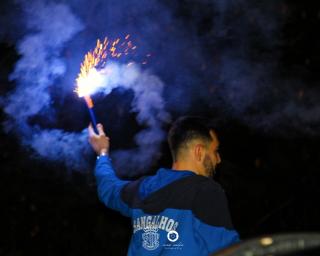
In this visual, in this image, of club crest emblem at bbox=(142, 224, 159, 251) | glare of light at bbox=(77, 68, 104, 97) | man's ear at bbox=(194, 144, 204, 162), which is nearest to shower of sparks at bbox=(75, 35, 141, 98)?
glare of light at bbox=(77, 68, 104, 97)

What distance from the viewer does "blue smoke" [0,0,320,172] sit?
22.0ft

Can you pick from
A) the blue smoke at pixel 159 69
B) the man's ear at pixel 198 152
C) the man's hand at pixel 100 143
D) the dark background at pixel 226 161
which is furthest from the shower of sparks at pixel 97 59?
the man's ear at pixel 198 152

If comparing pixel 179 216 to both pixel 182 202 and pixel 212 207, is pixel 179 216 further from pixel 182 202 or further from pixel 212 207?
pixel 212 207

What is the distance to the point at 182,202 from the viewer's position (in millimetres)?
3223

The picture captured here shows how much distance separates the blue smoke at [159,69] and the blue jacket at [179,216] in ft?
10.9

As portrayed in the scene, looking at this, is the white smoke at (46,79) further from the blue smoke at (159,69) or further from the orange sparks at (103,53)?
the orange sparks at (103,53)

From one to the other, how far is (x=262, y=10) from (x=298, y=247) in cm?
656

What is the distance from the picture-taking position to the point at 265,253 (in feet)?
5.54

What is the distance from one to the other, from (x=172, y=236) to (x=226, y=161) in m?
7.27

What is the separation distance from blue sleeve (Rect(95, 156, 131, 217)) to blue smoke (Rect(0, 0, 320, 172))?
269 cm

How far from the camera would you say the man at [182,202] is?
→ 10.3 ft

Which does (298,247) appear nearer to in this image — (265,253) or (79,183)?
(265,253)

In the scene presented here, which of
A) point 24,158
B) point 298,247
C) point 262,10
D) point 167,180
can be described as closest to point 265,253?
point 298,247

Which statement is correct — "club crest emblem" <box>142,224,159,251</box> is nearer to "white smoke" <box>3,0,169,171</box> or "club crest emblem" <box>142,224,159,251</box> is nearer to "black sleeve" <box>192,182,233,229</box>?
"black sleeve" <box>192,182,233,229</box>
